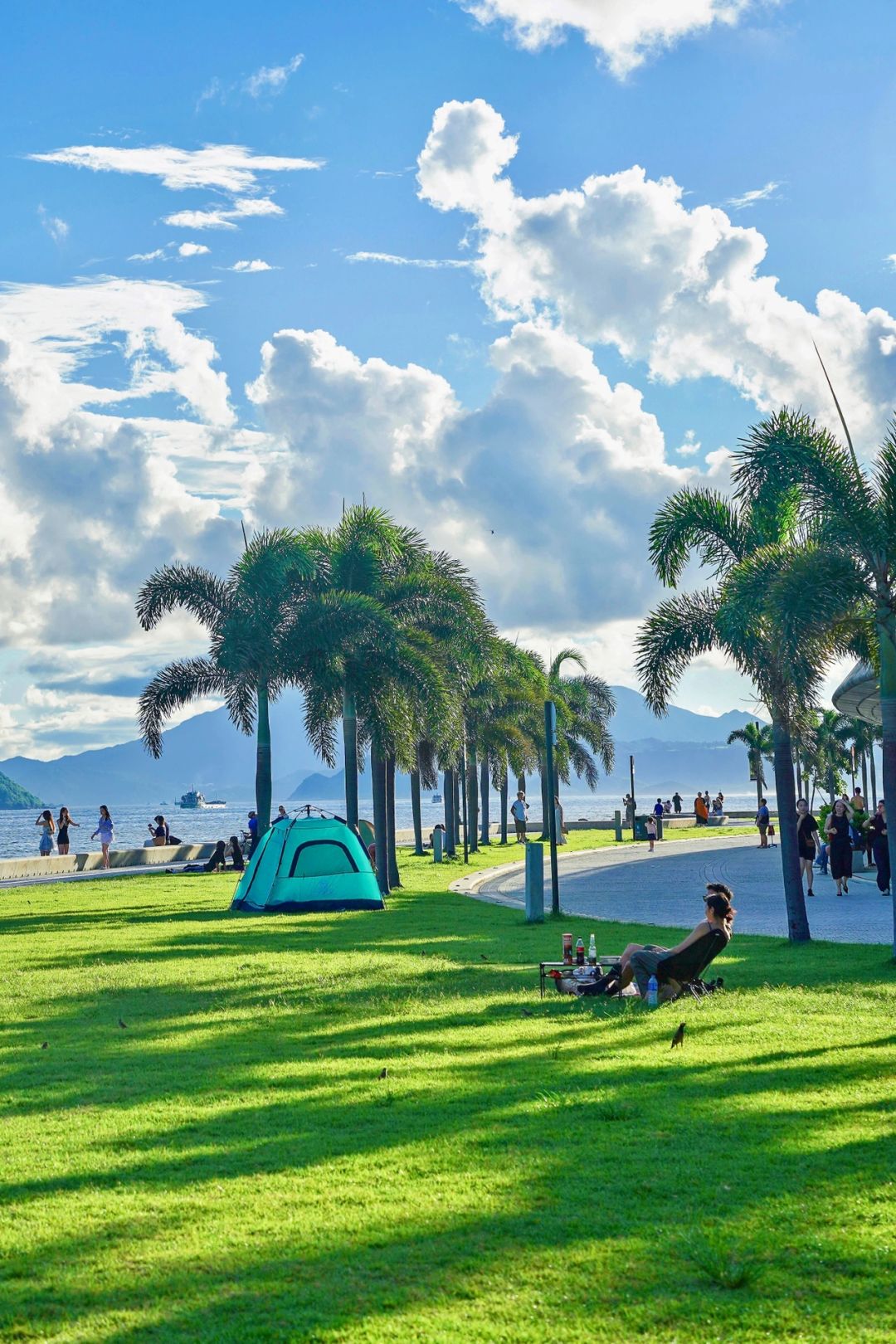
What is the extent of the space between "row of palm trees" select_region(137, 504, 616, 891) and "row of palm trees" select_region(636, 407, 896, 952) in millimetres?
6999

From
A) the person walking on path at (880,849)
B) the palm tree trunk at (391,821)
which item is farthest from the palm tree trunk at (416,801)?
the person walking on path at (880,849)

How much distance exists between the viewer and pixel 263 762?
30.1 meters

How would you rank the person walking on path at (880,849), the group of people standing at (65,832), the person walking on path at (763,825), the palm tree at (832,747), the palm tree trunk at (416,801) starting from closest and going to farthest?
the person walking on path at (880,849)
the group of people standing at (65,832)
the person walking on path at (763,825)
the palm tree trunk at (416,801)
the palm tree at (832,747)

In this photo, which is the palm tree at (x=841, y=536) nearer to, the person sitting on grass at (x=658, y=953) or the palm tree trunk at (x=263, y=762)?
the person sitting on grass at (x=658, y=953)

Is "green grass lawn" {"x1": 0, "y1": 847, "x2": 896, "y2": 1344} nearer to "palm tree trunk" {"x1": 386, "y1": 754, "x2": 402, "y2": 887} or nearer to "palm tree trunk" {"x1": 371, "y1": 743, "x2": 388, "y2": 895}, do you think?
"palm tree trunk" {"x1": 371, "y1": 743, "x2": 388, "y2": 895}

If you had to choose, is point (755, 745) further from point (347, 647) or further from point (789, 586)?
point (789, 586)

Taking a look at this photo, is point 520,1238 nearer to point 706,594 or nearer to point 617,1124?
point 617,1124

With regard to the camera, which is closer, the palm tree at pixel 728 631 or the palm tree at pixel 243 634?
the palm tree at pixel 728 631

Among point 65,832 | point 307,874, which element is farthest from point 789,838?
point 65,832

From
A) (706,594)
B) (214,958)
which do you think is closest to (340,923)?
(214,958)

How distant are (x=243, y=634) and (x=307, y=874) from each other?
608 centimetres

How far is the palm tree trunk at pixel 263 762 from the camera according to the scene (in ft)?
94.7

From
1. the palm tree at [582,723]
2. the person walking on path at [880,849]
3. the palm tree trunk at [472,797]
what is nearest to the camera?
the person walking on path at [880,849]

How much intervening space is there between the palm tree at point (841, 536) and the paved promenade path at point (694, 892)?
4570 mm
